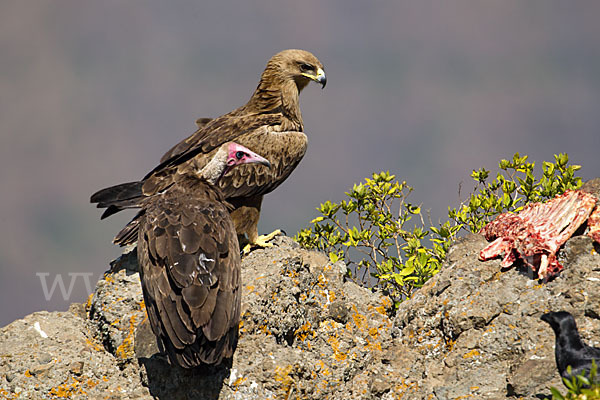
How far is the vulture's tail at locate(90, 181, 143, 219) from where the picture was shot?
8.60 metres

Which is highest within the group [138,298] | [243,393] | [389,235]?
[389,235]

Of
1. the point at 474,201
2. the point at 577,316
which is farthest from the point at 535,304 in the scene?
the point at 474,201

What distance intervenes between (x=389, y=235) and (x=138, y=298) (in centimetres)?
347

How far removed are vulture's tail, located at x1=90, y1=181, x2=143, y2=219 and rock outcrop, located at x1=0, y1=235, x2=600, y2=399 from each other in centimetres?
99

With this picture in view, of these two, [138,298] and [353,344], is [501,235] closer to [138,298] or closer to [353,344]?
[353,344]

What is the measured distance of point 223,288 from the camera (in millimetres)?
6320

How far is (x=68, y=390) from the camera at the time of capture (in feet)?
22.2

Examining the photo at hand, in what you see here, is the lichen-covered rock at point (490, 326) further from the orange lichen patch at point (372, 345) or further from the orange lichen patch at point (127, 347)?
the orange lichen patch at point (127, 347)

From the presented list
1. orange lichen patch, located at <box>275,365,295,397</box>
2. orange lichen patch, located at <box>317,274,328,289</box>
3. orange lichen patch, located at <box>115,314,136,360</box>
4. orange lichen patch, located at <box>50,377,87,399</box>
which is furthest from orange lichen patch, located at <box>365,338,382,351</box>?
orange lichen patch, located at <box>50,377,87,399</box>

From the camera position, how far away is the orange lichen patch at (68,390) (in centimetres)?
673

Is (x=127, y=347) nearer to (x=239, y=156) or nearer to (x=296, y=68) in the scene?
Result: (x=239, y=156)

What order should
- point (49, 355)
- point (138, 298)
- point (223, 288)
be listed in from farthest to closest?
1. point (138, 298)
2. point (49, 355)
3. point (223, 288)

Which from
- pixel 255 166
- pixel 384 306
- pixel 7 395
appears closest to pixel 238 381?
pixel 7 395

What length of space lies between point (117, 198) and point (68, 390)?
259 centimetres
